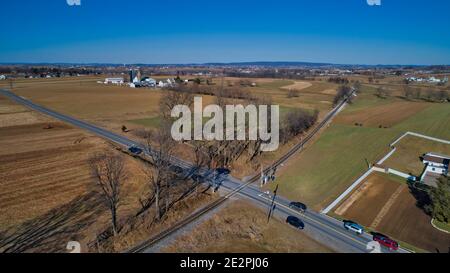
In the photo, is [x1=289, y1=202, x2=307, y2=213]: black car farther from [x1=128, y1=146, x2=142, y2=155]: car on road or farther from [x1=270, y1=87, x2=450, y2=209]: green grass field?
[x1=128, y1=146, x2=142, y2=155]: car on road

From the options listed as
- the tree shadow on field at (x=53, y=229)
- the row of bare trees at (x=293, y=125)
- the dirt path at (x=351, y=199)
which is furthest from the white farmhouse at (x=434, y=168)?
the tree shadow on field at (x=53, y=229)

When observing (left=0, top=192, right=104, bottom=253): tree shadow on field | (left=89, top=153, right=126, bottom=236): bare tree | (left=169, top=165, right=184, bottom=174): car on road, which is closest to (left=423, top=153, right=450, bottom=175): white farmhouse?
(left=169, top=165, right=184, bottom=174): car on road

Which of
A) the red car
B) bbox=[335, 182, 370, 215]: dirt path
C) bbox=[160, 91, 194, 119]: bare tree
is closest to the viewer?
the red car

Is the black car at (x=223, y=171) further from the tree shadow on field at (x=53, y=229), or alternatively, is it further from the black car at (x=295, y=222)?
the tree shadow on field at (x=53, y=229)

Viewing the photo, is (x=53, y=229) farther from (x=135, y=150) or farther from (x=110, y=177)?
(x=135, y=150)
